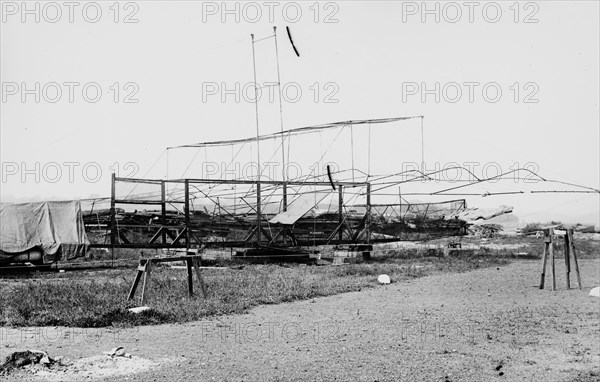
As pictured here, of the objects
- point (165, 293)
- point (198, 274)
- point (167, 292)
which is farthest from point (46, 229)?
point (198, 274)

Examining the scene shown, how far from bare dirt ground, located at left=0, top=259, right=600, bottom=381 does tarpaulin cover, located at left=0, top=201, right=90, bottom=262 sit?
10.2 metres

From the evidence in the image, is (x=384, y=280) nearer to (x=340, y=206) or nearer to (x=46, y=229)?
(x=340, y=206)

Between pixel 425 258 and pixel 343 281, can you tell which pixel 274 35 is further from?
pixel 425 258

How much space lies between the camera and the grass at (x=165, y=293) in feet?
30.6

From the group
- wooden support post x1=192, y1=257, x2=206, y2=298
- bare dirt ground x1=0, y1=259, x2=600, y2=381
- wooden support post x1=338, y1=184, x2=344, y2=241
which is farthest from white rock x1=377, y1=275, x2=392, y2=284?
wooden support post x1=338, y1=184, x2=344, y2=241

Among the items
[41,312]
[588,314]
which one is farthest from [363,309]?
[41,312]

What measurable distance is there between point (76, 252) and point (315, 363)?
14.0 m

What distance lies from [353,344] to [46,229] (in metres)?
14.0

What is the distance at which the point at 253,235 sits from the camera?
76.6ft

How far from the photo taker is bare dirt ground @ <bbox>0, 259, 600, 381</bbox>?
662 centimetres

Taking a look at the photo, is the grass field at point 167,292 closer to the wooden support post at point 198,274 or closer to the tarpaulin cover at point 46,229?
the wooden support post at point 198,274

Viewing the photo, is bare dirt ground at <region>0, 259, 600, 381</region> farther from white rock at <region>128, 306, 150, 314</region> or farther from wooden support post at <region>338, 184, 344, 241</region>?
wooden support post at <region>338, 184, 344, 241</region>

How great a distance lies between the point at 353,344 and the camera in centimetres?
796

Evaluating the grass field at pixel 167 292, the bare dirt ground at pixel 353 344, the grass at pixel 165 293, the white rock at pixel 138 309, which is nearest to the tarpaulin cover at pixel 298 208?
the grass field at pixel 167 292
